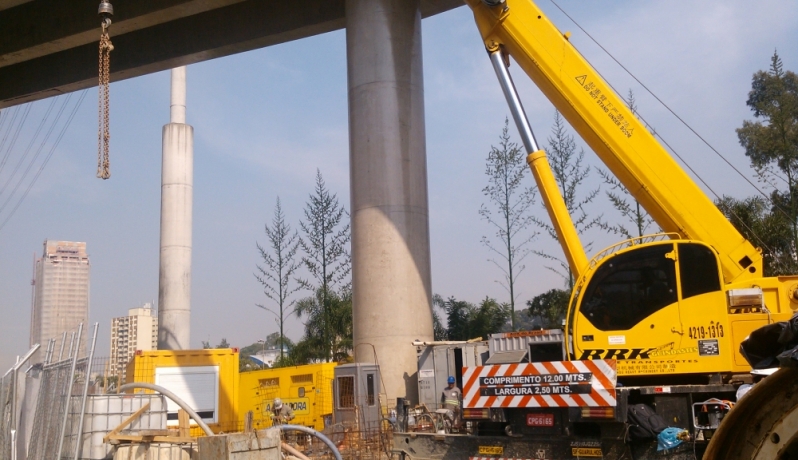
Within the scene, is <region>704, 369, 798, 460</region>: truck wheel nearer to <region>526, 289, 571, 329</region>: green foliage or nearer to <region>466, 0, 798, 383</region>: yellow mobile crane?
<region>466, 0, 798, 383</region>: yellow mobile crane

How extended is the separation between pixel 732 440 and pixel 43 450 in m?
9.61

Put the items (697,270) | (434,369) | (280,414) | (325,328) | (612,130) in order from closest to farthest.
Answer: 1. (697,270)
2. (612,130)
3. (280,414)
4. (434,369)
5. (325,328)

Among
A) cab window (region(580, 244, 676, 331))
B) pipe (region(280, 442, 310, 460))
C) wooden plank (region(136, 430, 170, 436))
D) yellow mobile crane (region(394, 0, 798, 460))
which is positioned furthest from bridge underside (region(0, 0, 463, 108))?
pipe (region(280, 442, 310, 460))

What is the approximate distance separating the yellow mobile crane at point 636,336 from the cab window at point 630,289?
1 centimetres

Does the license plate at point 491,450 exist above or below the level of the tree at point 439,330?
below

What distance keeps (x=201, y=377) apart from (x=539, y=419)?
44.3 ft

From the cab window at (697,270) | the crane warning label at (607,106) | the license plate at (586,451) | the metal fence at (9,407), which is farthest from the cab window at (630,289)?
the metal fence at (9,407)

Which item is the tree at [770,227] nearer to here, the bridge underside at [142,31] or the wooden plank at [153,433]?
the bridge underside at [142,31]

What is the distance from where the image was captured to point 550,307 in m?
32.6

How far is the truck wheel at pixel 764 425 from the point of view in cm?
349

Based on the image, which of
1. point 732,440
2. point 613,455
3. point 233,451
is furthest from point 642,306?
point 732,440

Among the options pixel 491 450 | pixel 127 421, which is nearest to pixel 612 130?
pixel 491 450

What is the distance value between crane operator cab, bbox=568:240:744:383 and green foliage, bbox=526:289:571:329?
71.6 feet

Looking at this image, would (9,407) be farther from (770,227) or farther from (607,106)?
(770,227)
